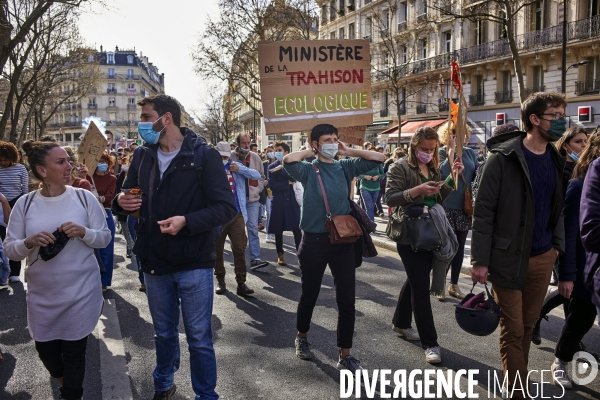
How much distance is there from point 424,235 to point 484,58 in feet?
103

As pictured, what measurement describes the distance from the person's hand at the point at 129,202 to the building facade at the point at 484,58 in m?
19.6

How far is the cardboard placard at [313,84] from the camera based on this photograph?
5.25 metres

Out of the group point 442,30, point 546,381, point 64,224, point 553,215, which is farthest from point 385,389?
point 442,30

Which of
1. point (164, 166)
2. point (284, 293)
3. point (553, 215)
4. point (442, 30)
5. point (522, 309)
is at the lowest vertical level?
point (284, 293)

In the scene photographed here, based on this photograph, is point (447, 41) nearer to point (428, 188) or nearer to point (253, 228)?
point (253, 228)

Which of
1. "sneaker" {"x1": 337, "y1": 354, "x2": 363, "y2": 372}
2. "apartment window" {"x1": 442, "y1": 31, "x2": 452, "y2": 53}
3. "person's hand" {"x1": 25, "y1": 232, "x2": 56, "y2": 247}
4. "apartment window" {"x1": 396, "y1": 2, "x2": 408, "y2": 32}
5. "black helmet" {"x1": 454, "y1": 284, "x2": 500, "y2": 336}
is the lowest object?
"sneaker" {"x1": 337, "y1": 354, "x2": 363, "y2": 372}

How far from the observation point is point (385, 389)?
403cm

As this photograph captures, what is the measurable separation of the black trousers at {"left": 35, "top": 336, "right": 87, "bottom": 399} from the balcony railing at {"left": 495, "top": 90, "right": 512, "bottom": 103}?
31.9 meters

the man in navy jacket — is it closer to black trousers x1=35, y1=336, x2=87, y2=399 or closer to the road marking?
black trousers x1=35, y1=336, x2=87, y2=399

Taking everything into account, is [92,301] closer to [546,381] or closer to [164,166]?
[164,166]

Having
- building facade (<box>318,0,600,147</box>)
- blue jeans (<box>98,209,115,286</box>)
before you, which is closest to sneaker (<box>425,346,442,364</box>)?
blue jeans (<box>98,209,115,286</box>)

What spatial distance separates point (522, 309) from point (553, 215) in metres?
0.63

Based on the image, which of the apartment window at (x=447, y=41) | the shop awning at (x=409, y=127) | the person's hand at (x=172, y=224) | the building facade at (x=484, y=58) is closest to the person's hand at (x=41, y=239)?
the person's hand at (x=172, y=224)

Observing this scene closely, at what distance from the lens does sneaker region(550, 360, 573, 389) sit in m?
3.99
